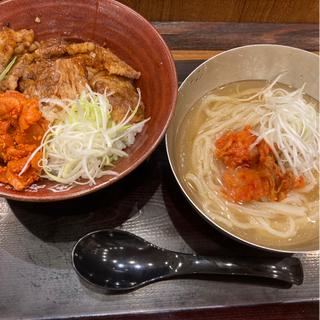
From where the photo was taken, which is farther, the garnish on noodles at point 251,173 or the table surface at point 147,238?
the garnish on noodles at point 251,173

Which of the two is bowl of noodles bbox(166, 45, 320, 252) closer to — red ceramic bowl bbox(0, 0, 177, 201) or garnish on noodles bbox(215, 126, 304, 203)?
garnish on noodles bbox(215, 126, 304, 203)

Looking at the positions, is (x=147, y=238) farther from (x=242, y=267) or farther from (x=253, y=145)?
(x=253, y=145)

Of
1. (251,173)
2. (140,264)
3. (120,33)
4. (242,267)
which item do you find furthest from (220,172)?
(120,33)

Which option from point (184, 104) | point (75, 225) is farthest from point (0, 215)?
point (184, 104)

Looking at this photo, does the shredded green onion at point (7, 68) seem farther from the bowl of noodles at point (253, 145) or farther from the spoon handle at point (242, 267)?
the spoon handle at point (242, 267)

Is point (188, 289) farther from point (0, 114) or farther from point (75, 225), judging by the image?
point (0, 114)

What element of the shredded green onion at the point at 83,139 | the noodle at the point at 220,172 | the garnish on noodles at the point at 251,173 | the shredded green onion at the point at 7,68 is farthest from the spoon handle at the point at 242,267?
the shredded green onion at the point at 7,68
